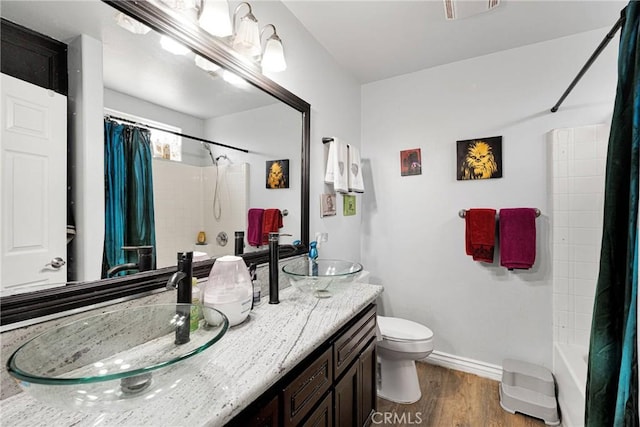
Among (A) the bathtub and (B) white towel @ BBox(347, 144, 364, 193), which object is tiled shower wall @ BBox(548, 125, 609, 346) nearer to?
(A) the bathtub

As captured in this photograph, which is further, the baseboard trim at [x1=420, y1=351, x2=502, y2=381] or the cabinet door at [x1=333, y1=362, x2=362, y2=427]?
the baseboard trim at [x1=420, y1=351, x2=502, y2=381]

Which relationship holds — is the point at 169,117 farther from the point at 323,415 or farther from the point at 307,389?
the point at 323,415

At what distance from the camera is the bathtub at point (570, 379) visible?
150 centimetres

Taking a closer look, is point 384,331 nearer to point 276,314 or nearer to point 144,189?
point 276,314

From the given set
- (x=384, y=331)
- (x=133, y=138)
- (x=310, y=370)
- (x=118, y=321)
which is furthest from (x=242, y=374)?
(x=384, y=331)

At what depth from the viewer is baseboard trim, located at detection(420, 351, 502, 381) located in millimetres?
2143

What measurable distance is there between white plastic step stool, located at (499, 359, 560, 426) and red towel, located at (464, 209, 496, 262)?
30.2 inches

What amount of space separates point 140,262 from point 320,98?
5.21 feet

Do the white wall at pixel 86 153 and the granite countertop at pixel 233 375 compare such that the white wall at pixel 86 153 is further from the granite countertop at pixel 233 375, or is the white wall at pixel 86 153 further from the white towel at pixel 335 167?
the white towel at pixel 335 167

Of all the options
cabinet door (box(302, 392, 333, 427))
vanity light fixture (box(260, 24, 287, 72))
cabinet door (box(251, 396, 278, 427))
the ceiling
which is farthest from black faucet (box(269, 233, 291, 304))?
the ceiling

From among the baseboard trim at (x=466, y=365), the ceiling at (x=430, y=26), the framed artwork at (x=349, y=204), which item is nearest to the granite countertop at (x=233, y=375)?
the framed artwork at (x=349, y=204)

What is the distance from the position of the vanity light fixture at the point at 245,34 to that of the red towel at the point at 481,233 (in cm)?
182

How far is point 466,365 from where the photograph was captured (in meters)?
2.24

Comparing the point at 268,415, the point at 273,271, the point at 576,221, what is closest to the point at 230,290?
the point at 273,271
